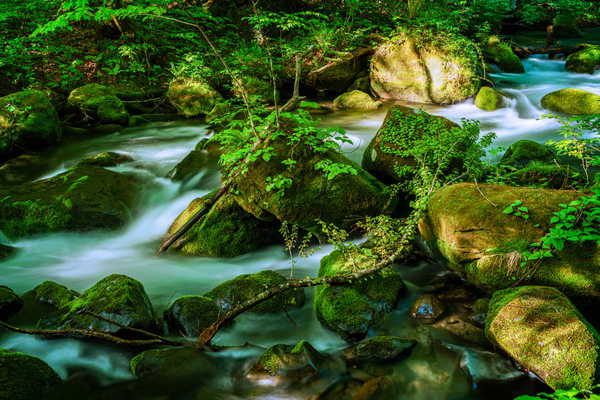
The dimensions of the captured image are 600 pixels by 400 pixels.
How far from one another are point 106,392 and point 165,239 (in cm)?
282

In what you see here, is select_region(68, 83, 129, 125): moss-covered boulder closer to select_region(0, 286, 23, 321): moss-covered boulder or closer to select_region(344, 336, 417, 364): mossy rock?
select_region(0, 286, 23, 321): moss-covered boulder

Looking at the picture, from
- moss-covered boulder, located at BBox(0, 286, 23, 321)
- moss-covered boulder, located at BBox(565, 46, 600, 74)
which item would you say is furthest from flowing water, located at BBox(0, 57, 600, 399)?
moss-covered boulder, located at BBox(565, 46, 600, 74)

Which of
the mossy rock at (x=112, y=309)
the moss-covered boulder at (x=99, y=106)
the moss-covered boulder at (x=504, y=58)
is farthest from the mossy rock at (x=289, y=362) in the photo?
the moss-covered boulder at (x=504, y=58)

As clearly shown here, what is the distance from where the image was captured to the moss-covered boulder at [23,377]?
2.41 metres

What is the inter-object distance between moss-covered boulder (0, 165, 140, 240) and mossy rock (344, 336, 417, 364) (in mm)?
4436

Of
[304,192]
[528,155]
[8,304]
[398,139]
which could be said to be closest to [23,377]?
[8,304]

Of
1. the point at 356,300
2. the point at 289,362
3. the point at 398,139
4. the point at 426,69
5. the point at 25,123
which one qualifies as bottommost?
the point at 289,362

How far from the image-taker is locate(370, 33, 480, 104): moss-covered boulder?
33.1 feet

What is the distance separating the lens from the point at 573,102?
8336mm

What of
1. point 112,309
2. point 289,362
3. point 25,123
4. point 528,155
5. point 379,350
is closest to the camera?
point 289,362

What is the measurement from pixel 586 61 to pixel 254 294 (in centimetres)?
1376

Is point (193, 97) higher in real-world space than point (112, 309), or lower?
higher

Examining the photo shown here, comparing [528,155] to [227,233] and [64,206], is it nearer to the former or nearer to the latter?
[227,233]

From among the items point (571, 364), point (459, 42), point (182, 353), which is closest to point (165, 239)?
point (182, 353)
